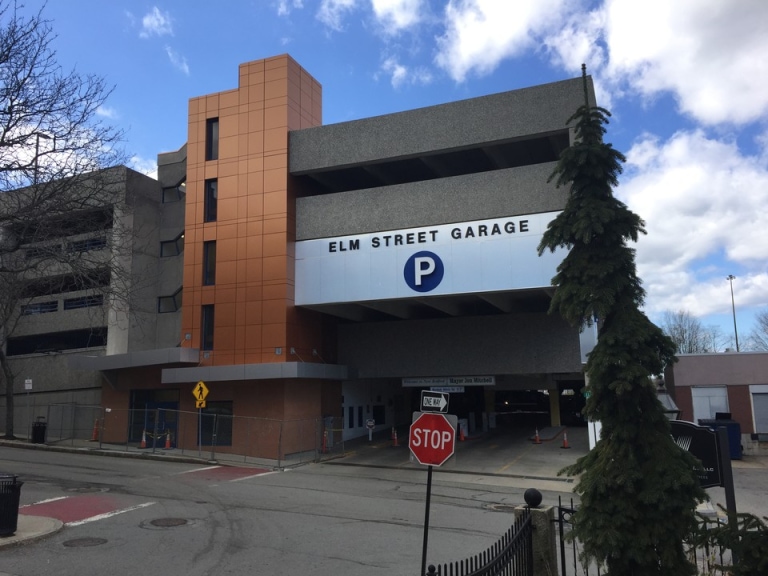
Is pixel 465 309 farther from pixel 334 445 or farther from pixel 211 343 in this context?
pixel 211 343

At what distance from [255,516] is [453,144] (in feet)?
58.6

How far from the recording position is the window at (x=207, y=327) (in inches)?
1130

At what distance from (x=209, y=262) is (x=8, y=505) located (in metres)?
19.3

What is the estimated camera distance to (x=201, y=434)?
27266 mm

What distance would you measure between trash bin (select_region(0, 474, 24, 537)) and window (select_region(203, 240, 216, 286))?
1862cm

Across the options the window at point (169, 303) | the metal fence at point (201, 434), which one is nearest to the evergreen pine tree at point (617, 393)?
the metal fence at point (201, 434)

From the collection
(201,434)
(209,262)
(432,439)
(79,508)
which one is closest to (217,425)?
(201,434)

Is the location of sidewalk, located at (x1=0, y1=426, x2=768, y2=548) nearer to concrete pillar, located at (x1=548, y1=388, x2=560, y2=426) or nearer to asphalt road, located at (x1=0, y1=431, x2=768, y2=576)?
asphalt road, located at (x1=0, y1=431, x2=768, y2=576)

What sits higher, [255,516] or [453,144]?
A: [453,144]

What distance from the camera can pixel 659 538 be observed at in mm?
6938

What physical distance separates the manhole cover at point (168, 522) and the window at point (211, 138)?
67.7 ft

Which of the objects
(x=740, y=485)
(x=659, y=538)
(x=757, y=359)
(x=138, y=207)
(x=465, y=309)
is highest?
(x=138, y=207)

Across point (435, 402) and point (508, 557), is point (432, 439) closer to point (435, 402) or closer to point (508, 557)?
point (435, 402)

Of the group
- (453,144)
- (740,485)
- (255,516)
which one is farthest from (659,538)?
(453,144)
